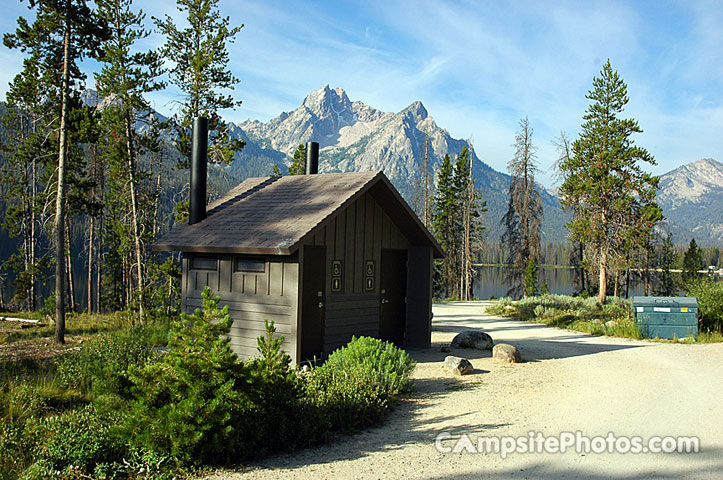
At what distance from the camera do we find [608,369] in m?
10.7

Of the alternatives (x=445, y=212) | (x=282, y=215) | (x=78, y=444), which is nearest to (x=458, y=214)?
(x=445, y=212)

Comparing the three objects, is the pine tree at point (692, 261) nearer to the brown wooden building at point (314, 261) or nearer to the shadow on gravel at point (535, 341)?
the shadow on gravel at point (535, 341)

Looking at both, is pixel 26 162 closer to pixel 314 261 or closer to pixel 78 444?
pixel 314 261

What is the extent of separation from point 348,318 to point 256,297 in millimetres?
2121

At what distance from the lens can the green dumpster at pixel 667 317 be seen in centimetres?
1513

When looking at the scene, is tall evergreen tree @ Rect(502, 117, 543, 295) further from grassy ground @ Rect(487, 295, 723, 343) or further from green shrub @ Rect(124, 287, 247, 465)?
green shrub @ Rect(124, 287, 247, 465)

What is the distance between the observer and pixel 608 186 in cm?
2789

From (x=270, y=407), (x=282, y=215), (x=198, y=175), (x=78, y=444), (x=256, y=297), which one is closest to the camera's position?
(x=78, y=444)

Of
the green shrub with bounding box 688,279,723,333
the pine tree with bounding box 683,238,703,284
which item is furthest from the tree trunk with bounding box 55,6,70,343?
the pine tree with bounding box 683,238,703,284

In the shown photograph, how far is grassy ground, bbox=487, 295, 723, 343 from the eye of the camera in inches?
637

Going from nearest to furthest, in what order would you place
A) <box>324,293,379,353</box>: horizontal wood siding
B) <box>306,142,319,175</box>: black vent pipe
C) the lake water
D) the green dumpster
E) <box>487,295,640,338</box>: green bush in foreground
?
1. <box>324,293,379,353</box>: horizontal wood siding
2. <box>306,142,319,175</box>: black vent pipe
3. the green dumpster
4. <box>487,295,640,338</box>: green bush in foreground
5. the lake water

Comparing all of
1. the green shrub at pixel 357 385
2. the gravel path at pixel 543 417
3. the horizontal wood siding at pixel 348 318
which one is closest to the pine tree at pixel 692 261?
the gravel path at pixel 543 417

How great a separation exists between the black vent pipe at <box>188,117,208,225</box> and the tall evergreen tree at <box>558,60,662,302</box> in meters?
22.1

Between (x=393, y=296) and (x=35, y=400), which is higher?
(x=393, y=296)
